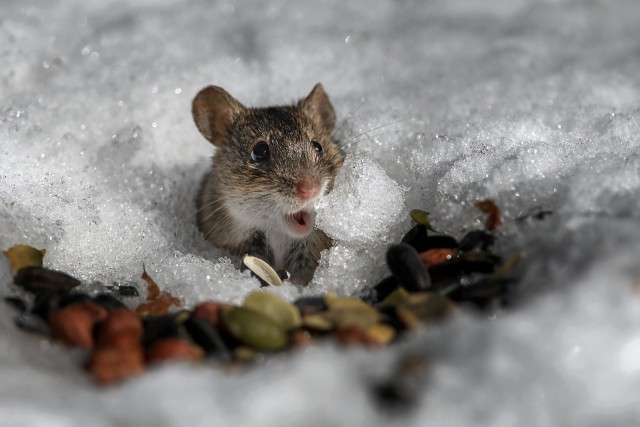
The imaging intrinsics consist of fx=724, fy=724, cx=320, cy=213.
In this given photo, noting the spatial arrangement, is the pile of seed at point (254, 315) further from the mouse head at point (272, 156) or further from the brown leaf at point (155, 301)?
the mouse head at point (272, 156)

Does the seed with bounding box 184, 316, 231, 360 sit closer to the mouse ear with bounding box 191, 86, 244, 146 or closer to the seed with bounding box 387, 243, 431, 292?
the seed with bounding box 387, 243, 431, 292

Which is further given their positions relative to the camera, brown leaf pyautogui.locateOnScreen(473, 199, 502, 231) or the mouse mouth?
the mouse mouth

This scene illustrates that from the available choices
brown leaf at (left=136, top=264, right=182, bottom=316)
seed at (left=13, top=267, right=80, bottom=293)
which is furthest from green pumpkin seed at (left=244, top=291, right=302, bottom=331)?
seed at (left=13, top=267, right=80, bottom=293)

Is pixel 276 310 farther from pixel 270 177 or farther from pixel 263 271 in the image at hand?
pixel 270 177

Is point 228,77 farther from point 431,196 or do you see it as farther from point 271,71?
point 431,196

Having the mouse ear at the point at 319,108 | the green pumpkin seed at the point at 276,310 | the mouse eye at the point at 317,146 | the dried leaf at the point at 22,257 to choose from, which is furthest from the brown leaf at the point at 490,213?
the dried leaf at the point at 22,257

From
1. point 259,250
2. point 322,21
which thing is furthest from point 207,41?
point 259,250

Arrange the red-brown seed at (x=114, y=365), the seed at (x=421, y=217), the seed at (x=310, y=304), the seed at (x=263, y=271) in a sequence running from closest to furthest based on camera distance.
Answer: the red-brown seed at (x=114, y=365) → the seed at (x=310, y=304) → the seed at (x=421, y=217) → the seed at (x=263, y=271)
